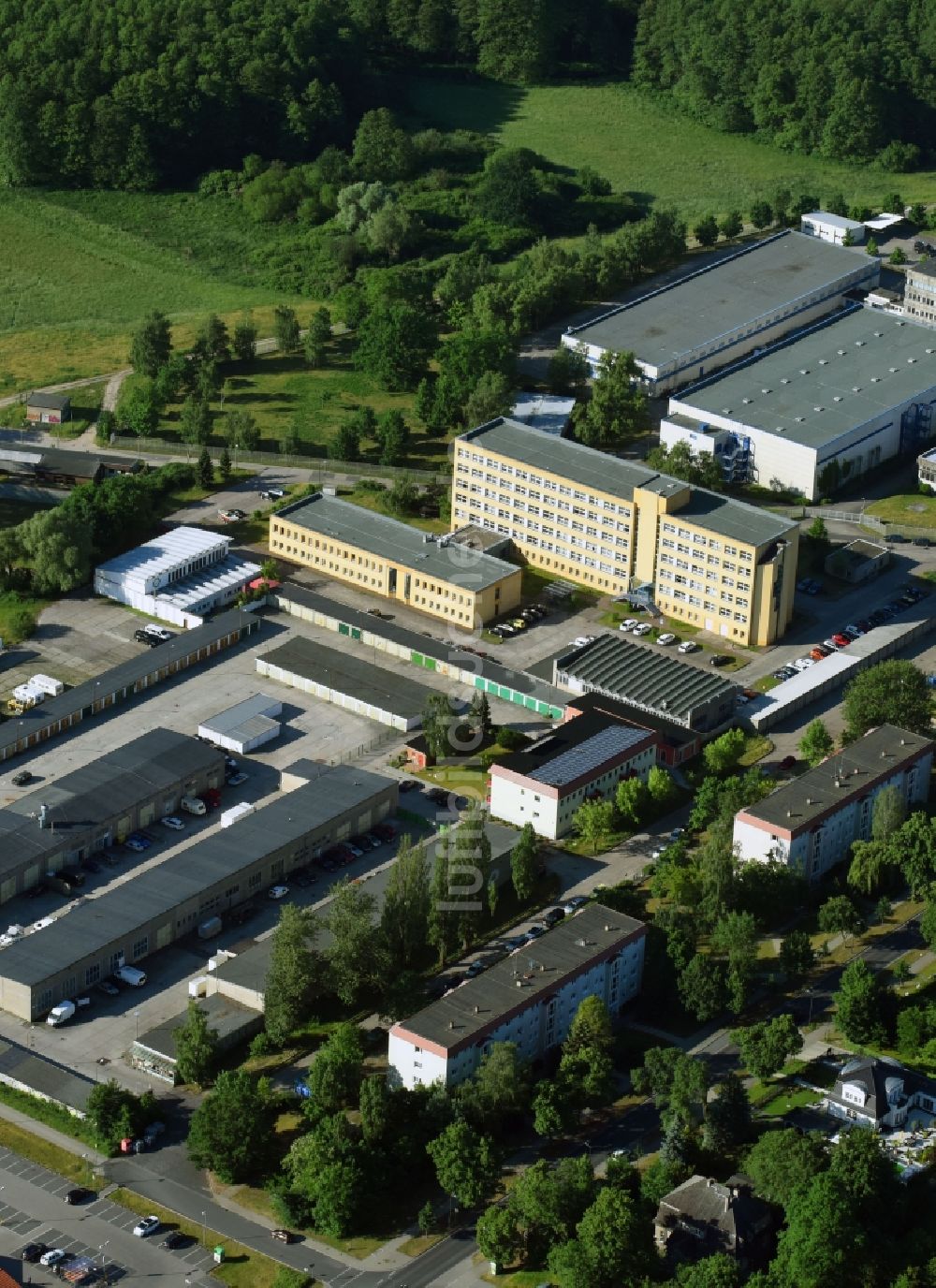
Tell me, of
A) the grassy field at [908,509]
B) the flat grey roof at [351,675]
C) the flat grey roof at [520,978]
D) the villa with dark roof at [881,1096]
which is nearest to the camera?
the villa with dark roof at [881,1096]

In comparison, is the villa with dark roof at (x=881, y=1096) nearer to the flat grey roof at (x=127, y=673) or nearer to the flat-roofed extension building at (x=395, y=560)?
the flat-roofed extension building at (x=395, y=560)

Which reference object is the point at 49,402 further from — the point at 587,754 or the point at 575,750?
the point at 587,754

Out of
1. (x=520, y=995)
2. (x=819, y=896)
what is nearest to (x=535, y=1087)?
(x=520, y=995)

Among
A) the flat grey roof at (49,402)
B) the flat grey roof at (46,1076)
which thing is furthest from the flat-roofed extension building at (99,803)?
the flat grey roof at (49,402)

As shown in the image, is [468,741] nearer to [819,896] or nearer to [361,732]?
[361,732]

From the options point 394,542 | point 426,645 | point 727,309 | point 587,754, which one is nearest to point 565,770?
point 587,754

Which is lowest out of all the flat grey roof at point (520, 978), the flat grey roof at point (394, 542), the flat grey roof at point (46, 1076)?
the flat grey roof at point (46, 1076)

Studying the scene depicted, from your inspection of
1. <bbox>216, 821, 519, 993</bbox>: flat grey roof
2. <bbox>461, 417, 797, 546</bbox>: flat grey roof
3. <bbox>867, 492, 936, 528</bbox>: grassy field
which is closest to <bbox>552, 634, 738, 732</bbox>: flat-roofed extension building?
<bbox>461, 417, 797, 546</bbox>: flat grey roof
